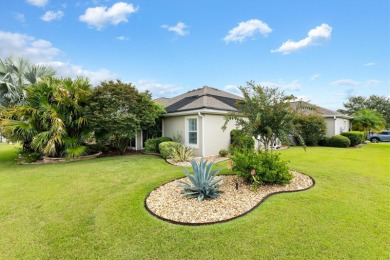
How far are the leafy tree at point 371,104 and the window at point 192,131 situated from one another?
36.7 metres

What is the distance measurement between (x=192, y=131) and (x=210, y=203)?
7243 mm

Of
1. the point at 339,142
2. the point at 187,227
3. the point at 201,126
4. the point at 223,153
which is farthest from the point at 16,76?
the point at 339,142

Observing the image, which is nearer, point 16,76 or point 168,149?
point 168,149

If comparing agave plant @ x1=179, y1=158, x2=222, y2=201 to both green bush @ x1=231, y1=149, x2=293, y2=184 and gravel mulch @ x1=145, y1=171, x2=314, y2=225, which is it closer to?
gravel mulch @ x1=145, y1=171, x2=314, y2=225

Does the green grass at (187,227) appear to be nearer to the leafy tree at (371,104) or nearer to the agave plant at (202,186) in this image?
the agave plant at (202,186)

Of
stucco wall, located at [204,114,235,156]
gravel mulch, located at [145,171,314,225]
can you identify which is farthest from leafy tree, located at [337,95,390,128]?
gravel mulch, located at [145,171,314,225]

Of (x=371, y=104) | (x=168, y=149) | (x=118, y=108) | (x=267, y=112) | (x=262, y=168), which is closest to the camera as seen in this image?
(x=262, y=168)

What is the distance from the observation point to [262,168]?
5.80 metres

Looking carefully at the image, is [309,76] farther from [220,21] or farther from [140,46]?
[140,46]

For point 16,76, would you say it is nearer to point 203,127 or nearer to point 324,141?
point 203,127

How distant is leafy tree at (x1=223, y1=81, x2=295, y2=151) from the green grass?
1.94 metres

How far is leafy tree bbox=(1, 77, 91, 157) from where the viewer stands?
10594 millimetres

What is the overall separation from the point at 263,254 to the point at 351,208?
2.82m

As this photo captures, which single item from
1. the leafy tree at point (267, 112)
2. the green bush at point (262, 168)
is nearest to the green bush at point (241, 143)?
the leafy tree at point (267, 112)
